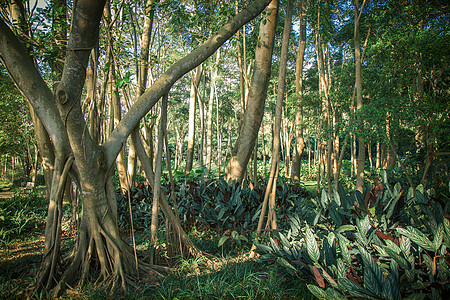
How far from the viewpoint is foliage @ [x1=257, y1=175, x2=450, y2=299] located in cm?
175

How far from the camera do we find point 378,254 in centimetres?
232

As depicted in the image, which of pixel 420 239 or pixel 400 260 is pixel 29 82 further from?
pixel 420 239

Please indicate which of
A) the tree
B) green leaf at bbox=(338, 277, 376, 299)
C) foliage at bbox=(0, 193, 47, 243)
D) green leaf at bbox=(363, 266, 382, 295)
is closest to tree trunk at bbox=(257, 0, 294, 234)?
the tree

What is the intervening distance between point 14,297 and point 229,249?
7.67 feet

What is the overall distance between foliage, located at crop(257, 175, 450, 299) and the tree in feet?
5.22

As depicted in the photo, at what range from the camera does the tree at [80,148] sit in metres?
2.58

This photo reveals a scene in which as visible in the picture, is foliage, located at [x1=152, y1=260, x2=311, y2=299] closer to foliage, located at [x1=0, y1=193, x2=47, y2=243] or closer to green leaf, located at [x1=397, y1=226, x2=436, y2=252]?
green leaf, located at [x1=397, y1=226, x2=436, y2=252]

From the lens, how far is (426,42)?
4.82 m

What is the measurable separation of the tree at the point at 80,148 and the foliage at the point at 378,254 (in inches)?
62.6

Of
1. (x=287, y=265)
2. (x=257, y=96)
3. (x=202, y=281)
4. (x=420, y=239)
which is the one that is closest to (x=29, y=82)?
(x=202, y=281)

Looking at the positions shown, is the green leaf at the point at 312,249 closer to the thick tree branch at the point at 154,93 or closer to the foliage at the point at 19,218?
the thick tree branch at the point at 154,93

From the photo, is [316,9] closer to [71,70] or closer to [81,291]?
[71,70]

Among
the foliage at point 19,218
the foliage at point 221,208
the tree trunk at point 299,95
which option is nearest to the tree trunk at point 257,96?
the foliage at point 221,208

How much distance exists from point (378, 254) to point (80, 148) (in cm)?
285
